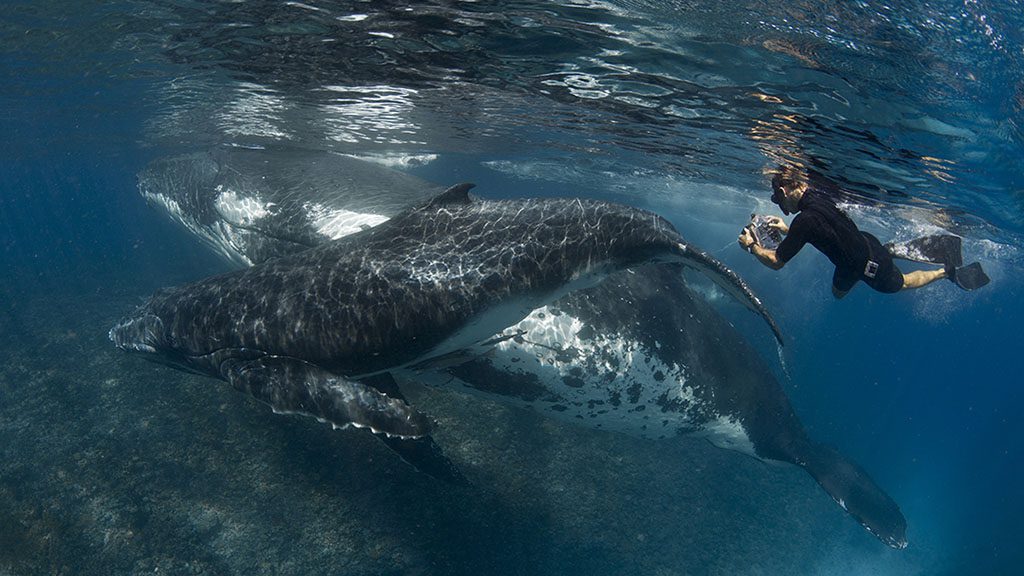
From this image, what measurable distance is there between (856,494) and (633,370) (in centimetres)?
820

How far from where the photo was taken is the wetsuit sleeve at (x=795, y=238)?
7168mm

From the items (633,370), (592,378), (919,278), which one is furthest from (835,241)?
(592,378)

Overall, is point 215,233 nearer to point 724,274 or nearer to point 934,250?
point 724,274

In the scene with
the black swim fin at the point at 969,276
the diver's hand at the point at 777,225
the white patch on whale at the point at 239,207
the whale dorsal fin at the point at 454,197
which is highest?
the whale dorsal fin at the point at 454,197

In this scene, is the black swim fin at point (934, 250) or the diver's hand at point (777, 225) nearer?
the diver's hand at point (777, 225)

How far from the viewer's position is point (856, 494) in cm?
1280

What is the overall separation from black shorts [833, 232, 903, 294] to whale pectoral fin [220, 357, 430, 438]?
6491 millimetres

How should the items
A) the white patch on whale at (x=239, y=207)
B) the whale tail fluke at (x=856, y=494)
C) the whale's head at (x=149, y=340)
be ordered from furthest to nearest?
the whale tail fluke at (x=856, y=494)
the white patch on whale at (x=239, y=207)
the whale's head at (x=149, y=340)

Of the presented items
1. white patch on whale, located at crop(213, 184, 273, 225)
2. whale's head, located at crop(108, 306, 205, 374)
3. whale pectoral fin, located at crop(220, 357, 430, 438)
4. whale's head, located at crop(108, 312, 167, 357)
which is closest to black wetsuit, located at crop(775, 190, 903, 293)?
whale pectoral fin, located at crop(220, 357, 430, 438)

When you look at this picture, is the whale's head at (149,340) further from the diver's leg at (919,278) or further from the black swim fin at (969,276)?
the black swim fin at (969,276)

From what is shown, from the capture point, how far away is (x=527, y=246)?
6.69 m

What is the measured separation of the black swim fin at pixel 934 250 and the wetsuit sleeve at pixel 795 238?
254 centimetres

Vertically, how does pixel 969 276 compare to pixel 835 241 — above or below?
below

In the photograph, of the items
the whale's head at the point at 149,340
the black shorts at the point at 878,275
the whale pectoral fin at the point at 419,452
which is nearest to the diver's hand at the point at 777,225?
the black shorts at the point at 878,275
